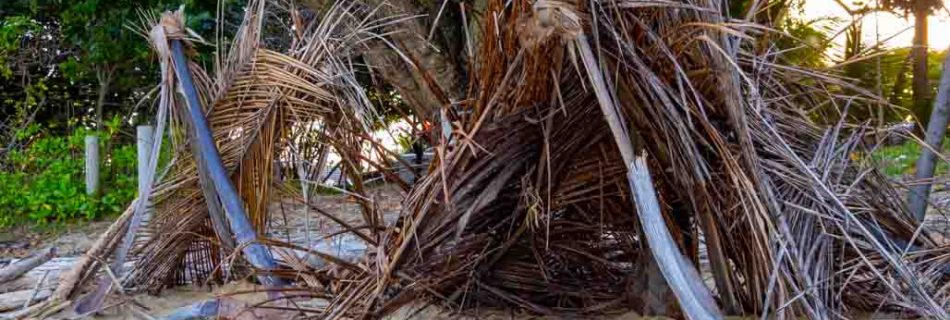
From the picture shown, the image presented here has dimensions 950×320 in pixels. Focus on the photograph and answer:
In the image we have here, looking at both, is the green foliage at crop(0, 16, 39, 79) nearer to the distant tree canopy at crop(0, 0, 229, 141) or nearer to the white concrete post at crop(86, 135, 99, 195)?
the distant tree canopy at crop(0, 0, 229, 141)

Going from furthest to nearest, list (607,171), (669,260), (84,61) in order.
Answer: (84,61) → (607,171) → (669,260)

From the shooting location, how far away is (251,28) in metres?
3.23

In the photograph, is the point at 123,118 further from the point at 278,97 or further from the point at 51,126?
the point at 278,97

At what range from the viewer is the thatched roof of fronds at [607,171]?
7.55 ft

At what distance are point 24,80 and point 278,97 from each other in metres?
8.03

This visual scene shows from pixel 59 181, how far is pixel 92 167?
0.35 meters

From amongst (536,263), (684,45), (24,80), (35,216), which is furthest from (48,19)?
(684,45)

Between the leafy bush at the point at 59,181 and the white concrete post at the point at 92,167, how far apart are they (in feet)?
0.28

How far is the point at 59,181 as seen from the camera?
834cm

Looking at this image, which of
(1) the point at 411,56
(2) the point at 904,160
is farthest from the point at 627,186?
(2) the point at 904,160

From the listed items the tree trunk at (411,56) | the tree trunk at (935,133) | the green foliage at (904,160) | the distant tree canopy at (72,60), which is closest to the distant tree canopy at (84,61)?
the distant tree canopy at (72,60)

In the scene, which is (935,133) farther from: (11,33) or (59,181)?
(11,33)

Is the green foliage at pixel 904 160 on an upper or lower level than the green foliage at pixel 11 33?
lower

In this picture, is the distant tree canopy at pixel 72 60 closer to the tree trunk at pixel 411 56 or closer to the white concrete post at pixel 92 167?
the white concrete post at pixel 92 167
